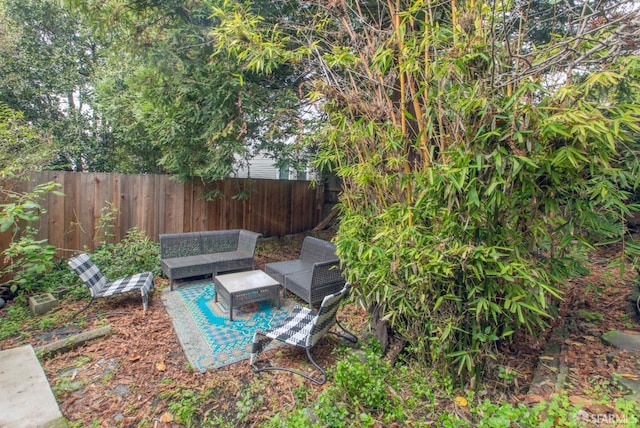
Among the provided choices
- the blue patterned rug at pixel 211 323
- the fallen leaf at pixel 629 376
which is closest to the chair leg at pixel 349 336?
the blue patterned rug at pixel 211 323

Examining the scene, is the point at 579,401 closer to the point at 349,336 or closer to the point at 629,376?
the point at 629,376

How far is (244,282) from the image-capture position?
13.6 ft

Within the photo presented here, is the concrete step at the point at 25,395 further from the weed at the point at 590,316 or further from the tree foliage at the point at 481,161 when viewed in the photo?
the weed at the point at 590,316

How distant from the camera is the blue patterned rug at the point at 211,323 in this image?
3.12 metres

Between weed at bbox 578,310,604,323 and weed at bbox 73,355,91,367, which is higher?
weed at bbox 578,310,604,323

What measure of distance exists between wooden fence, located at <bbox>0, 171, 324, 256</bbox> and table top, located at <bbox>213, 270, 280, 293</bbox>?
2173 millimetres

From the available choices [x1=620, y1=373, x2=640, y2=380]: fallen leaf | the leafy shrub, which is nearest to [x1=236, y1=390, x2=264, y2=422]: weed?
[x1=620, y1=373, x2=640, y2=380]: fallen leaf

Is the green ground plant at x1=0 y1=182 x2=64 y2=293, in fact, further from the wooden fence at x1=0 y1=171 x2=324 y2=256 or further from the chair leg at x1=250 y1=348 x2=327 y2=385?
the chair leg at x1=250 y1=348 x2=327 y2=385

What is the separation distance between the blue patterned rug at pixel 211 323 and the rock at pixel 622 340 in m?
3.26

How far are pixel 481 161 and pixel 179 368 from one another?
3100 mm

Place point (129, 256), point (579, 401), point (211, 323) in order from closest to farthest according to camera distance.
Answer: point (579, 401) → point (211, 323) → point (129, 256)

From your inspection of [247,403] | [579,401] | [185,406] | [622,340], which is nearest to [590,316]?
[622,340]

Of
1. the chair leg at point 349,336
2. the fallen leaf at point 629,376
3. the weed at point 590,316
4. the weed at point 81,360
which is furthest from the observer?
the chair leg at point 349,336

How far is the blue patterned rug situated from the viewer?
3.12 metres
